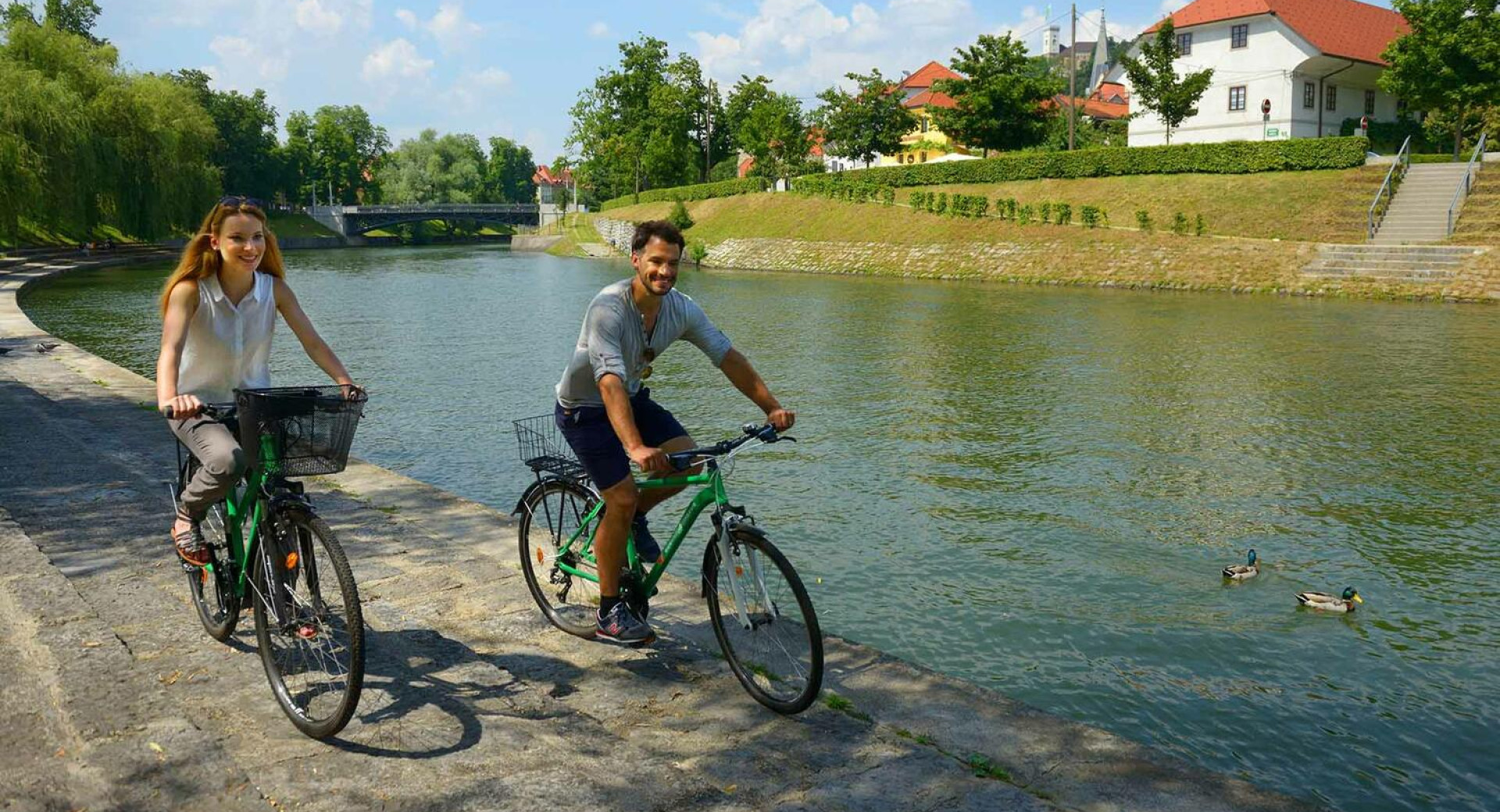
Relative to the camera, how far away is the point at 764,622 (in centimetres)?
495

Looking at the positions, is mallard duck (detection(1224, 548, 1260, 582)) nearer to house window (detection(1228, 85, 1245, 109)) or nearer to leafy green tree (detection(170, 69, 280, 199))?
house window (detection(1228, 85, 1245, 109))

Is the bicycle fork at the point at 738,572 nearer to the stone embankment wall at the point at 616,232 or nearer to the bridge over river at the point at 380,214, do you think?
the stone embankment wall at the point at 616,232

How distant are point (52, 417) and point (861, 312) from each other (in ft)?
69.3

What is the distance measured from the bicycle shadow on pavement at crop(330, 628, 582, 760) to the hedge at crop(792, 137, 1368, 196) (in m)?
45.1

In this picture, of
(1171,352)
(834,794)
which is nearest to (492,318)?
(1171,352)

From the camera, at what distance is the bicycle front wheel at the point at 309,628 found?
4238 millimetres

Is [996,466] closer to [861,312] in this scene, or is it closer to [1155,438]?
[1155,438]

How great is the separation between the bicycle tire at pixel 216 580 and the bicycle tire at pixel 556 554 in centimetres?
147

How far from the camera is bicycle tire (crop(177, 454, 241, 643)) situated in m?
5.16

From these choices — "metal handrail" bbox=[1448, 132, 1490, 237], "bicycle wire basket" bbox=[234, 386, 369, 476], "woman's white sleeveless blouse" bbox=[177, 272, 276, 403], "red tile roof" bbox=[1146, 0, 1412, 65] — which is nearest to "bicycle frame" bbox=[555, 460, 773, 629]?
"bicycle wire basket" bbox=[234, 386, 369, 476]

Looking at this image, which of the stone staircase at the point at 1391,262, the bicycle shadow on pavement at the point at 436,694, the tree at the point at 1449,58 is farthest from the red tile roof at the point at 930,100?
the bicycle shadow on pavement at the point at 436,694

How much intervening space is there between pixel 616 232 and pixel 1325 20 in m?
43.2

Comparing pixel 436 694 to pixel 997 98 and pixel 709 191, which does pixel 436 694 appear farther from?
pixel 709 191

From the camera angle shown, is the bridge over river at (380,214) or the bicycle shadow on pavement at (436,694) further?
the bridge over river at (380,214)
